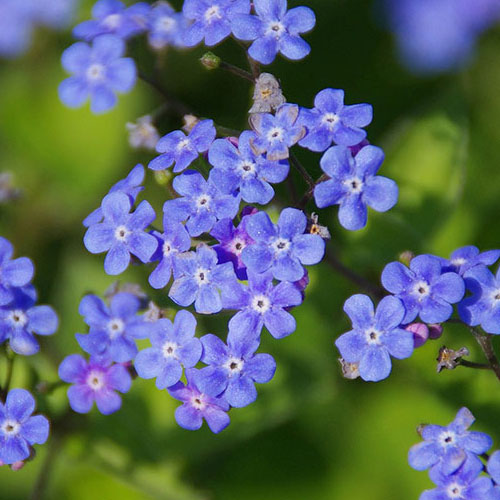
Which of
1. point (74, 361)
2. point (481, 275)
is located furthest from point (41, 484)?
point (481, 275)

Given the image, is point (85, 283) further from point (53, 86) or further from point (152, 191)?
point (53, 86)

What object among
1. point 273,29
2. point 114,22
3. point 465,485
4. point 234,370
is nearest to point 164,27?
point 114,22

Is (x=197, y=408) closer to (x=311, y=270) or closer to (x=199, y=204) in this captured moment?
(x=199, y=204)

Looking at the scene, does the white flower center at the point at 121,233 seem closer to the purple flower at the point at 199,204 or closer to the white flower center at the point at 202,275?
the purple flower at the point at 199,204

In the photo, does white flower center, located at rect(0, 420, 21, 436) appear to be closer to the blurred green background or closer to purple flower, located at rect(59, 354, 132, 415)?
purple flower, located at rect(59, 354, 132, 415)

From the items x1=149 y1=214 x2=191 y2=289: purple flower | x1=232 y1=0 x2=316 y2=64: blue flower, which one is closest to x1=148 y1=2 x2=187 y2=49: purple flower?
x1=232 y1=0 x2=316 y2=64: blue flower
